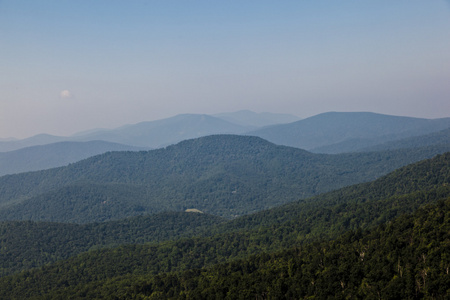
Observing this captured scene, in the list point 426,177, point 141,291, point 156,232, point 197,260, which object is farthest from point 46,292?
point 426,177

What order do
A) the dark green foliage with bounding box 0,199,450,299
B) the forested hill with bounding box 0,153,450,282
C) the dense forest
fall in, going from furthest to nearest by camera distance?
the forested hill with bounding box 0,153,450,282 → the dense forest → the dark green foliage with bounding box 0,199,450,299

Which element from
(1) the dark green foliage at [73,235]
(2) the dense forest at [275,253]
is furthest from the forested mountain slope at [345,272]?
(1) the dark green foliage at [73,235]

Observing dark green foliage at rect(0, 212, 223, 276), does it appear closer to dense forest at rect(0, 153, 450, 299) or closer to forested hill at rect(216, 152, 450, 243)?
dense forest at rect(0, 153, 450, 299)

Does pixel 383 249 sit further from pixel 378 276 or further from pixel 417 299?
pixel 417 299

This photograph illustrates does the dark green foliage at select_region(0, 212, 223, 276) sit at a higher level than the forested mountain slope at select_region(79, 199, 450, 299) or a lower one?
lower

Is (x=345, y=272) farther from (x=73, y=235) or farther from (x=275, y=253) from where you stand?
(x=73, y=235)

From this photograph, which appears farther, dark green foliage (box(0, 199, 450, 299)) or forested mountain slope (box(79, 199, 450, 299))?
dark green foliage (box(0, 199, 450, 299))

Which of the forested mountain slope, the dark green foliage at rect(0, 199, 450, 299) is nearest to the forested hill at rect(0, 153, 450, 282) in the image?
the dark green foliage at rect(0, 199, 450, 299)

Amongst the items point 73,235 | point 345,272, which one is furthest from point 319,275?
point 73,235

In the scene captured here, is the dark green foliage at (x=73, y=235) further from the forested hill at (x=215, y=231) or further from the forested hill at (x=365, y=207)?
the forested hill at (x=365, y=207)
